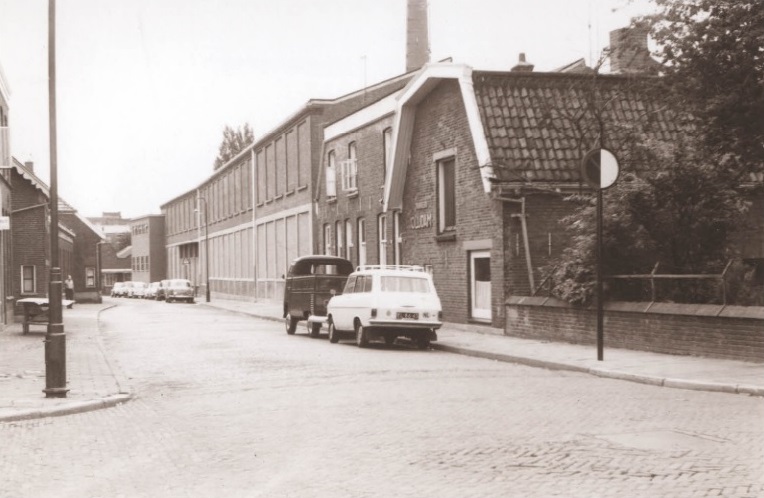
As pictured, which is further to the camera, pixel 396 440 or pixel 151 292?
pixel 151 292

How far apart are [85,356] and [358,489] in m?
14.0

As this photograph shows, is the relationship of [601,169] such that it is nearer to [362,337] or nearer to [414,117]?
[362,337]

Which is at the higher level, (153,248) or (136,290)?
(153,248)

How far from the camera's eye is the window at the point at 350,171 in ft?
119

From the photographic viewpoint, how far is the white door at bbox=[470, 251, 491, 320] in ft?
80.1

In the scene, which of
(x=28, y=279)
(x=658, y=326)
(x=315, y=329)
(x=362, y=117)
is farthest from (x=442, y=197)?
(x=28, y=279)

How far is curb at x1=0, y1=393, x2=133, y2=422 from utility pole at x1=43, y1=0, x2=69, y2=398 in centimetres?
68

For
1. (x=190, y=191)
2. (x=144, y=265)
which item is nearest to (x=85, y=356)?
(x=190, y=191)

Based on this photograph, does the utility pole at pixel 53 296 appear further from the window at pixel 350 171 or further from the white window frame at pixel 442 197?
the window at pixel 350 171

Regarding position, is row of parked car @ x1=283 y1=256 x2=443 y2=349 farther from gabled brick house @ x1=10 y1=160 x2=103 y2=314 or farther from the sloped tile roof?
gabled brick house @ x1=10 y1=160 x2=103 y2=314

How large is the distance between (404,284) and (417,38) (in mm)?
26390

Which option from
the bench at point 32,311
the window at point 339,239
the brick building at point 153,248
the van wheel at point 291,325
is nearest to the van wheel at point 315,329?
the van wheel at point 291,325

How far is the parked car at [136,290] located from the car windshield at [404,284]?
71.8 m

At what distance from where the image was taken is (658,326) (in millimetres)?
16750
